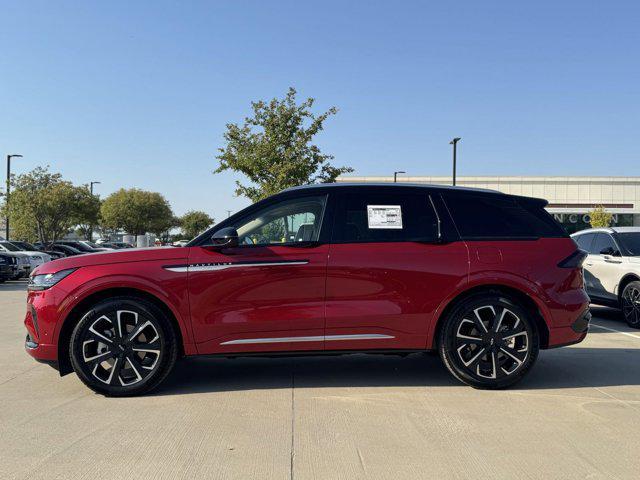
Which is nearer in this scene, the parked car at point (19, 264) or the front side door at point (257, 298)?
the front side door at point (257, 298)

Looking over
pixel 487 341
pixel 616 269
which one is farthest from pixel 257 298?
pixel 616 269

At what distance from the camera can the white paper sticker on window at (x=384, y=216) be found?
4.93 metres

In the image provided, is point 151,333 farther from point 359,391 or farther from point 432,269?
point 432,269

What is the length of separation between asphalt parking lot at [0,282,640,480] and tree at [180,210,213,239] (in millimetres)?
97530

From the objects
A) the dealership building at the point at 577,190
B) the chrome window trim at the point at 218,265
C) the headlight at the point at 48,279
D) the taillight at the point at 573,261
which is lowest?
the headlight at the point at 48,279

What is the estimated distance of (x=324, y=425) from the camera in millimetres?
4012

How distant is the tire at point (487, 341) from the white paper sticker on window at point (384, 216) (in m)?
0.94

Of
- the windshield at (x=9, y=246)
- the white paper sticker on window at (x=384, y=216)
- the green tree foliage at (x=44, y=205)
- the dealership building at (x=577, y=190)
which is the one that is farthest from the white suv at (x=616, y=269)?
the dealership building at (x=577, y=190)

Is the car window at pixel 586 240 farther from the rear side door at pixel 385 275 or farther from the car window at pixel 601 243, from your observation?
the rear side door at pixel 385 275

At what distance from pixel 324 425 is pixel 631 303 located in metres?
6.97

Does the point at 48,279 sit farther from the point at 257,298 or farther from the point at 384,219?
the point at 384,219

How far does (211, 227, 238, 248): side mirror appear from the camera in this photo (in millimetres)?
4598

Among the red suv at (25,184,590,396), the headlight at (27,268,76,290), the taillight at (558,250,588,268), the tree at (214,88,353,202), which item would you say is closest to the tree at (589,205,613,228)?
the tree at (214,88,353,202)

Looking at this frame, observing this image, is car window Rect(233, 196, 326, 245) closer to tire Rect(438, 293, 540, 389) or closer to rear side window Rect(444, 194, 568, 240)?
rear side window Rect(444, 194, 568, 240)
